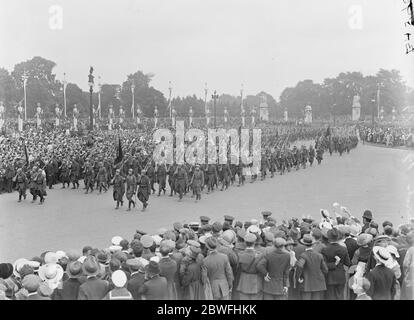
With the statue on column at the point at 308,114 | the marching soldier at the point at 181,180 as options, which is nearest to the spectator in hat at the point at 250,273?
the marching soldier at the point at 181,180

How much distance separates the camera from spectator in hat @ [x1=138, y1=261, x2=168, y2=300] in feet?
20.0

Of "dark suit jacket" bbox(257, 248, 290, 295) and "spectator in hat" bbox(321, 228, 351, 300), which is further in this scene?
"spectator in hat" bbox(321, 228, 351, 300)

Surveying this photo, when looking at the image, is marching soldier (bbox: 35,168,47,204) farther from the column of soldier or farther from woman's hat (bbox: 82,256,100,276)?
woman's hat (bbox: 82,256,100,276)

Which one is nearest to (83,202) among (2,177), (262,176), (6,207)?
(6,207)

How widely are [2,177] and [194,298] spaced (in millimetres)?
13837

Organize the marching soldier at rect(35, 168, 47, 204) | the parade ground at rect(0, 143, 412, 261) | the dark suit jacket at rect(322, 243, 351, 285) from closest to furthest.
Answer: the dark suit jacket at rect(322, 243, 351, 285) < the parade ground at rect(0, 143, 412, 261) < the marching soldier at rect(35, 168, 47, 204)

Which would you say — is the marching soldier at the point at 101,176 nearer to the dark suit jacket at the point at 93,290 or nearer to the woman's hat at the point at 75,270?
the woman's hat at the point at 75,270

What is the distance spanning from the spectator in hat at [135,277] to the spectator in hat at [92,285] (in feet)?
1.01

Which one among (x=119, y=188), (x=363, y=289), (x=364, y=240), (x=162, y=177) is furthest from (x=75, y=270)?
(x=162, y=177)

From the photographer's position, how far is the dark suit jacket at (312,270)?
7.11 metres


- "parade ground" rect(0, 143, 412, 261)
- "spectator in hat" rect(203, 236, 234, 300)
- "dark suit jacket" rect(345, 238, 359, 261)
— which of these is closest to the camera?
"spectator in hat" rect(203, 236, 234, 300)

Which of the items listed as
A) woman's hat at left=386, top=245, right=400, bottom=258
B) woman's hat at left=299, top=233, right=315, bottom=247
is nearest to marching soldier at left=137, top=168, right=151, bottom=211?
woman's hat at left=299, top=233, right=315, bottom=247

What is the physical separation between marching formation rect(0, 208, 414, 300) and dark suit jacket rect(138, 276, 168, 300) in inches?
0.4

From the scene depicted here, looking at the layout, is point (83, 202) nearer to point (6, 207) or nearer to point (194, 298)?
point (6, 207)
